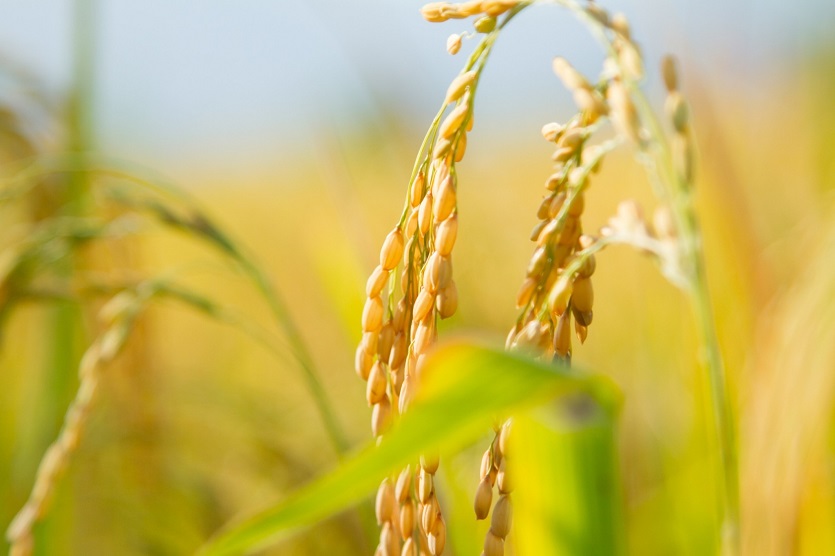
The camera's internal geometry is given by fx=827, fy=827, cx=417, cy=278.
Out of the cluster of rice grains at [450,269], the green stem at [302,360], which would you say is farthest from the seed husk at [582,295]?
the green stem at [302,360]

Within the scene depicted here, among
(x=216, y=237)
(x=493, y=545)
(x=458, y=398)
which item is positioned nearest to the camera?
(x=458, y=398)

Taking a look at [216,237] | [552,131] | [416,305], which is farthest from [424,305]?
[216,237]

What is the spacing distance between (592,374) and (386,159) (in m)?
1.00

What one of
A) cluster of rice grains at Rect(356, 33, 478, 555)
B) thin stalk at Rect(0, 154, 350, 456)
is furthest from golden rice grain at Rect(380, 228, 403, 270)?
thin stalk at Rect(0, 154, 350, 456)

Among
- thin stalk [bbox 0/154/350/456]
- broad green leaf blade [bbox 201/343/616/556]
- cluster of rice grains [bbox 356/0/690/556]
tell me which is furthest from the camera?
thin stalk [bbox 0/154/350/456]

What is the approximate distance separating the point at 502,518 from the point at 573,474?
124 mm

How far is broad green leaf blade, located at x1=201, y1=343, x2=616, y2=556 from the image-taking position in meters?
0.23

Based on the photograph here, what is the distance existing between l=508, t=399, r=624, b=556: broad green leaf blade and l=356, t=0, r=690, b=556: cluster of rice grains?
0.07 m

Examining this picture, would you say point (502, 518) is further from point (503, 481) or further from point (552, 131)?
point (552, 131)

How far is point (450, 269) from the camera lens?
1.22 ft

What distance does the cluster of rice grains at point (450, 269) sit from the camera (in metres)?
0.34

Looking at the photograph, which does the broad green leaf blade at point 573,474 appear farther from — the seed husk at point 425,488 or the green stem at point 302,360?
the green stem at point 302,360

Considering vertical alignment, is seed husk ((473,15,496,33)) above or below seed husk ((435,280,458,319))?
above

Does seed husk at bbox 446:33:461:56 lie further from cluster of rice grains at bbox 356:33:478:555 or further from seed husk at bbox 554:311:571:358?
seed husk at bbox 554:311:571:358
